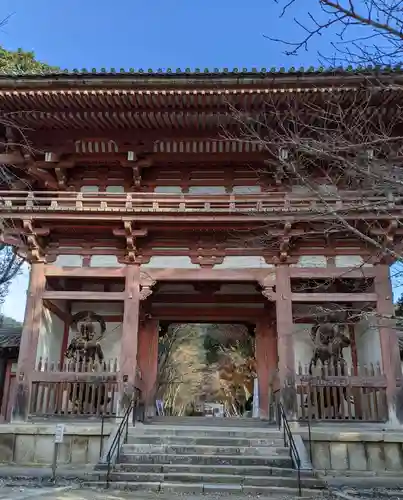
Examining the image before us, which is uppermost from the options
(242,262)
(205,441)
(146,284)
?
(242,262)

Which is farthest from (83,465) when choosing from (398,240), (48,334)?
(398,240)

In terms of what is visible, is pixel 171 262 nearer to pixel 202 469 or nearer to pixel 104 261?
pixel 104 261

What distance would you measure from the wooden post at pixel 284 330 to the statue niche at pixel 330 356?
1.71ft

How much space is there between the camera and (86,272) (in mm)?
10891

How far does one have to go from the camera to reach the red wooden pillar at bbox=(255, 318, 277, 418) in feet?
40.6

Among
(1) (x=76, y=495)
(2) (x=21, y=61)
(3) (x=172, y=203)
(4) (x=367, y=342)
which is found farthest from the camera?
(2) (x=21, y=61)

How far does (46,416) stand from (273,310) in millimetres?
6239

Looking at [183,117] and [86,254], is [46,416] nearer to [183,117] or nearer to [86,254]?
[86,254]

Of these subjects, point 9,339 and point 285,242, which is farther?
point 9,339

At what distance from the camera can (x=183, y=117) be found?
10648 millimetres

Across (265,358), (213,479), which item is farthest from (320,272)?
(213,479)

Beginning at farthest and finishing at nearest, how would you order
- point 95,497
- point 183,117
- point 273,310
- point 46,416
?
point 273,310, point 183,117, point 46,416, point 95,497

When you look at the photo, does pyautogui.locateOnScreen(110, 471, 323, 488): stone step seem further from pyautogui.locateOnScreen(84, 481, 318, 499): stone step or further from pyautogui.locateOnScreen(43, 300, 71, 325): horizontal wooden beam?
pyautogui.locateOnScreen(43, 300, 71, 325): horizontal wooden beam

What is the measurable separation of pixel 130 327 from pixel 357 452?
5291 millimetres
